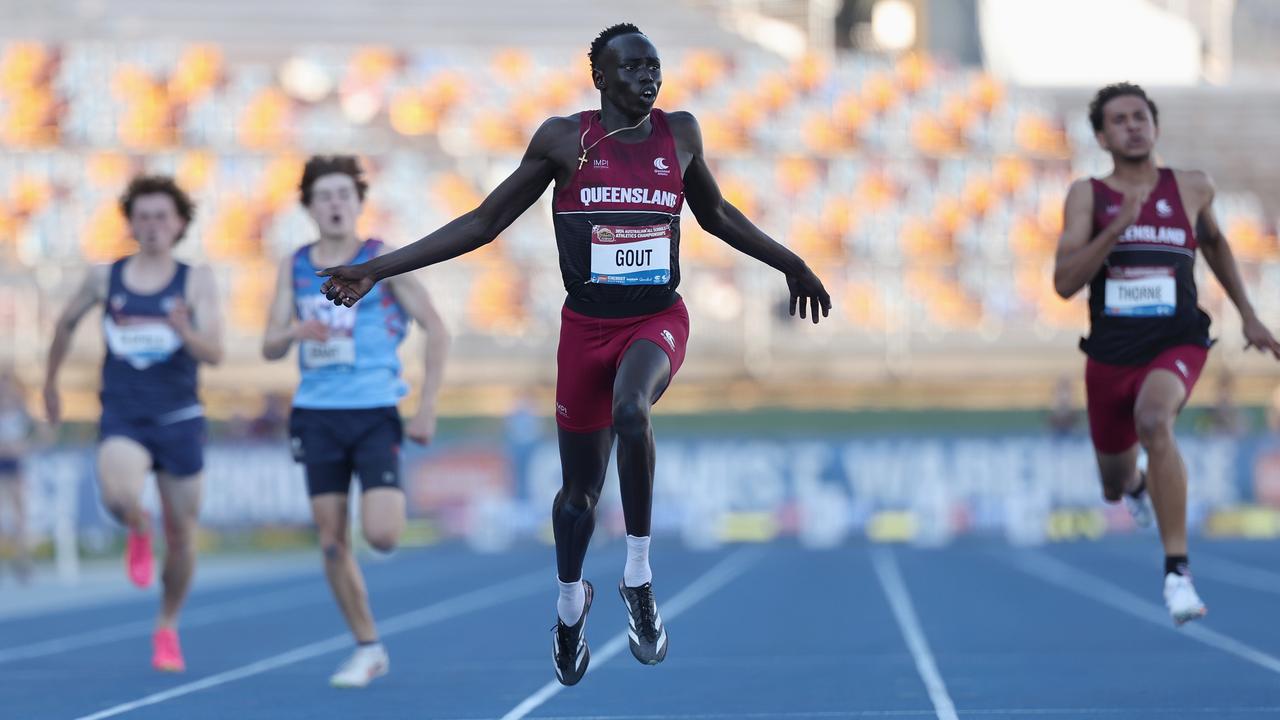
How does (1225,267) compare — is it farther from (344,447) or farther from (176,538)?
(176,538)

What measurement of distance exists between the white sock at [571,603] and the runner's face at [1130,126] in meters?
2.86

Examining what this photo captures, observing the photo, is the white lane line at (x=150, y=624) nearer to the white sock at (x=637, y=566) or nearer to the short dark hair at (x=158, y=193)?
the short dark hair at (x=158, y=193)

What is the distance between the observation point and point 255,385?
26.6m

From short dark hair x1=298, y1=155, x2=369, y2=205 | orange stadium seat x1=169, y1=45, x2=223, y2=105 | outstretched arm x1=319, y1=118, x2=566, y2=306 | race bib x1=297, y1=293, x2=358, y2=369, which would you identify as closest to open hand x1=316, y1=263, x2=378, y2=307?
outstretched arm x1=319, y1=118, x2=566, y2=306

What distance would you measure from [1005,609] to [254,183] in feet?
68.7

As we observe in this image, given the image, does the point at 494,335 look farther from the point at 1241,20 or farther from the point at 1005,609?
the point at 1241,20

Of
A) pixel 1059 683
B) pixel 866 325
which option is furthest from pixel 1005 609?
pixel 866 325

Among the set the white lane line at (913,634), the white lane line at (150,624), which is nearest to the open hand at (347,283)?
the white lane line at (913,634)

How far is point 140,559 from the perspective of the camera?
Result: 8445 mm

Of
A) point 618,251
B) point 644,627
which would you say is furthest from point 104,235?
point 644,627

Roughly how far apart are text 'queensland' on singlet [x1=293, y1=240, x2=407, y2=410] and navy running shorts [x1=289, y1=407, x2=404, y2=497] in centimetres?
5

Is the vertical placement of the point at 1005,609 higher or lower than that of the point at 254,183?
lower

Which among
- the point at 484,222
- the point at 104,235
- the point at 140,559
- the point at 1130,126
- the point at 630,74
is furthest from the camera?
the point at 104,235

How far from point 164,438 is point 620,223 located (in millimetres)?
3311
